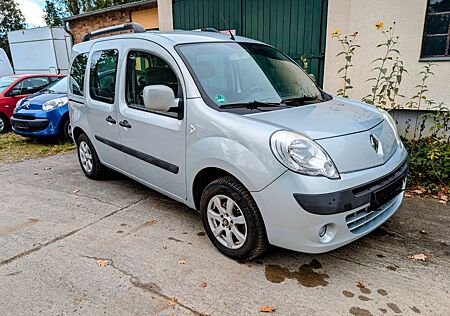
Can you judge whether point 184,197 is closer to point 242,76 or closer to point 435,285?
point 242,76

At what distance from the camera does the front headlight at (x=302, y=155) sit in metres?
2.27

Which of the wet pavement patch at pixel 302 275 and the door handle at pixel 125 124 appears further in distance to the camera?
the door handle at pixel 125 124

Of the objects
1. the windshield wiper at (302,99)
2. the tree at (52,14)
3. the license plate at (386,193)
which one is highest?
the tree at (52,14)

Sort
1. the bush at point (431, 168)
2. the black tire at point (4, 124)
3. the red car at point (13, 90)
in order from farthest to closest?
the black tire at point (4, 124), the red car at point (13, 90), the bush at point (431, 168)

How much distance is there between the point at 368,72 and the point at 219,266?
169 inches

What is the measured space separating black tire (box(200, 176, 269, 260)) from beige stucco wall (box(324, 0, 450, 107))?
394cm

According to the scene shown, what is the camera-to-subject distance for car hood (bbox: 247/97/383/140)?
8.11 feet

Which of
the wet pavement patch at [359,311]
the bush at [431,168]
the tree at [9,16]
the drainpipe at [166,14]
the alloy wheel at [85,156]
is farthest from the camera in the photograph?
the tree at [9,16]

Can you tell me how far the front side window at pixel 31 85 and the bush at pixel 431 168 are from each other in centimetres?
880

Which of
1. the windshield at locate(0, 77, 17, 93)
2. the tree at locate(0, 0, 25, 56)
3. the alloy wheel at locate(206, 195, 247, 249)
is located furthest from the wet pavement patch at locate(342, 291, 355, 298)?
the tree at locate(0, 0, 25, 56)

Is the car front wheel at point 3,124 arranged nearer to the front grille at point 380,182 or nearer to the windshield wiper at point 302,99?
the windshield wiper at point 302,99

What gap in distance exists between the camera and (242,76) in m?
3.13

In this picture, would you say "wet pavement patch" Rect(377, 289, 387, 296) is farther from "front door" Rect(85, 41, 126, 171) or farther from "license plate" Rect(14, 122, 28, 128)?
"license plate" Rect(14, 122, 28, 128)

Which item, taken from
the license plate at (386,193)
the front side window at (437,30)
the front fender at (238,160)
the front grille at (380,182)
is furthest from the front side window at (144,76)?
the front side window at (437,30)
